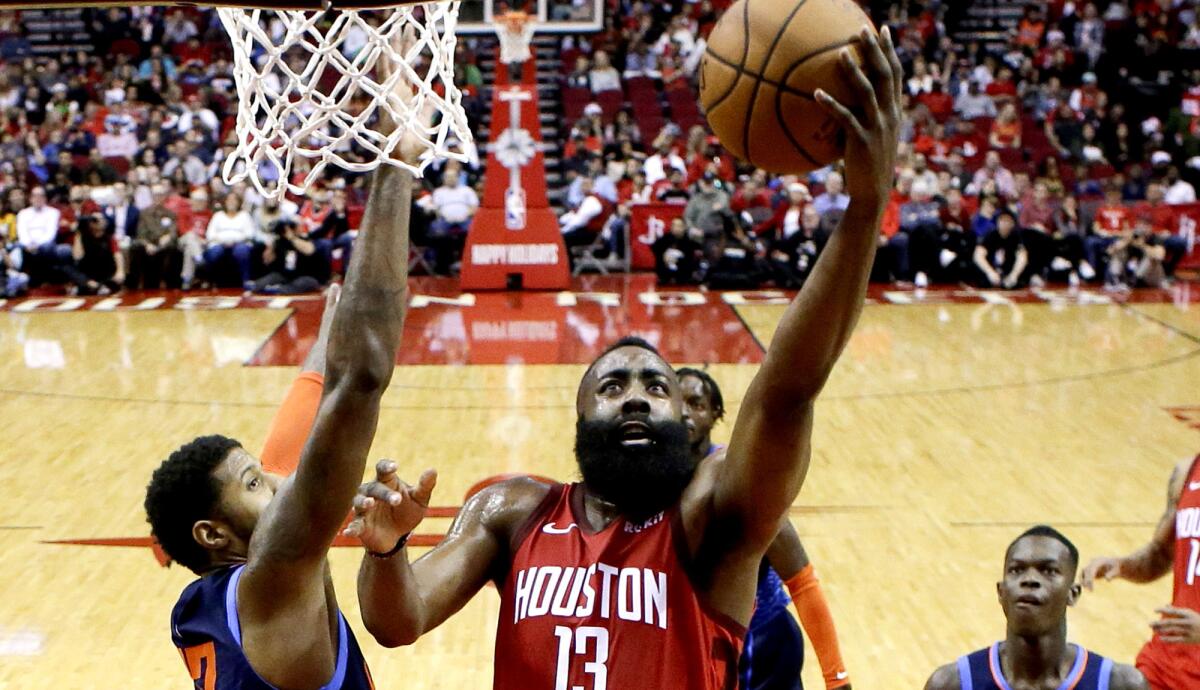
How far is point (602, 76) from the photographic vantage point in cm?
Answer: 1994

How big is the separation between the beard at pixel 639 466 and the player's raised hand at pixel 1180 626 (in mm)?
1555

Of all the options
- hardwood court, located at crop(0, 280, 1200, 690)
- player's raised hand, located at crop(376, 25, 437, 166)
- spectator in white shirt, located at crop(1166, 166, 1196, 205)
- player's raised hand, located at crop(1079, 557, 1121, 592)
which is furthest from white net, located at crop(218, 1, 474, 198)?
spectator in white shirt, located at crop(1166, 166, 1196, 205)

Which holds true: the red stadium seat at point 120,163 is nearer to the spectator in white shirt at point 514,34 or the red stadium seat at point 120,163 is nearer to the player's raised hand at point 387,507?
the spectator in white shirt at point 514,34

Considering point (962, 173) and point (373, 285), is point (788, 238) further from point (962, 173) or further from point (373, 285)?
point (373, 285)

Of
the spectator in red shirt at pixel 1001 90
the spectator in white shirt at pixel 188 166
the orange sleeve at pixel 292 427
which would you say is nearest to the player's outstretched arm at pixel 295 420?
the orange sleeve at pixel 292 427

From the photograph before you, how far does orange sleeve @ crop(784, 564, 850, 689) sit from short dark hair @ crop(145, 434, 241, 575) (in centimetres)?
187

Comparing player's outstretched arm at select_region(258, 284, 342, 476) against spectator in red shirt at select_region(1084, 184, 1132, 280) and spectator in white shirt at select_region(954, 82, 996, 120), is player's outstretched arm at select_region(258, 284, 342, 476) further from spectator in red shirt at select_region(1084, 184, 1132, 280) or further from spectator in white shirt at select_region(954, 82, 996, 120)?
spectator in white shirt at select_region(954, 82, 996, 120)

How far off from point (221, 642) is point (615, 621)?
718 millimetres

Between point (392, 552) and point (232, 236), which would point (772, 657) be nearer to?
point (392, 552)

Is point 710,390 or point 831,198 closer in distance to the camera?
point 710,390

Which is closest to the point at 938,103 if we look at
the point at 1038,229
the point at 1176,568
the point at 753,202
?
the point at 1038,229

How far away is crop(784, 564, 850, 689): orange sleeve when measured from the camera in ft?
13.6

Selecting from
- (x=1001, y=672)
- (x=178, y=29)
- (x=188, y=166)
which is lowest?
(x=188, y=166)

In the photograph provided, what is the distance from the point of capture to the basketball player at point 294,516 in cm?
230
